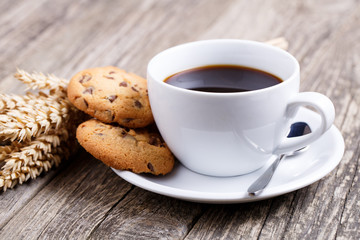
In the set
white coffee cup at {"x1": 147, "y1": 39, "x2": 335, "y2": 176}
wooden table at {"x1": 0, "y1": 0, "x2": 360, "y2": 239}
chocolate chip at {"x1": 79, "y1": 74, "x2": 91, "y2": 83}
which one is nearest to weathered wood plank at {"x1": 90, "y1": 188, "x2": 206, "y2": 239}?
wooden table at {"x1": 0, "y1": 0, "x2": 360, "y2": 239}

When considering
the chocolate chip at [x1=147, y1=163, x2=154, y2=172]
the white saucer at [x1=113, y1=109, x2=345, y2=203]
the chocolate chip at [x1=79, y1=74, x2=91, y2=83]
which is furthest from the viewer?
the chocolate chip at [x1=79, y1=74, x2=91, y2=83]

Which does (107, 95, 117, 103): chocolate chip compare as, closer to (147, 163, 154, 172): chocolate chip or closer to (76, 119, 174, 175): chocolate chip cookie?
(76, 119, 174, 175): chocolate chip cookie

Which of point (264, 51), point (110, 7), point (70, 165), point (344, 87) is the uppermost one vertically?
point (264, 51)

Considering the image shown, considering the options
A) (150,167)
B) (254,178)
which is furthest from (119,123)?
(254,178)

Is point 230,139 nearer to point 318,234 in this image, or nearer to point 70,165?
point 318,234

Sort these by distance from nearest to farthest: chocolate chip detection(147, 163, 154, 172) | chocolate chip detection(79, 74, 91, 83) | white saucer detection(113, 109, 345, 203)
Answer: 1. white saucer detection(113, 109, 345, 203)
2. chocolate chip detection(147, 163, 154, 172)
3. chocolate chip detection(79, 74, 91, 83)

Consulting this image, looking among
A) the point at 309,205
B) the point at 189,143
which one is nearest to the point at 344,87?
the point at 309,205
